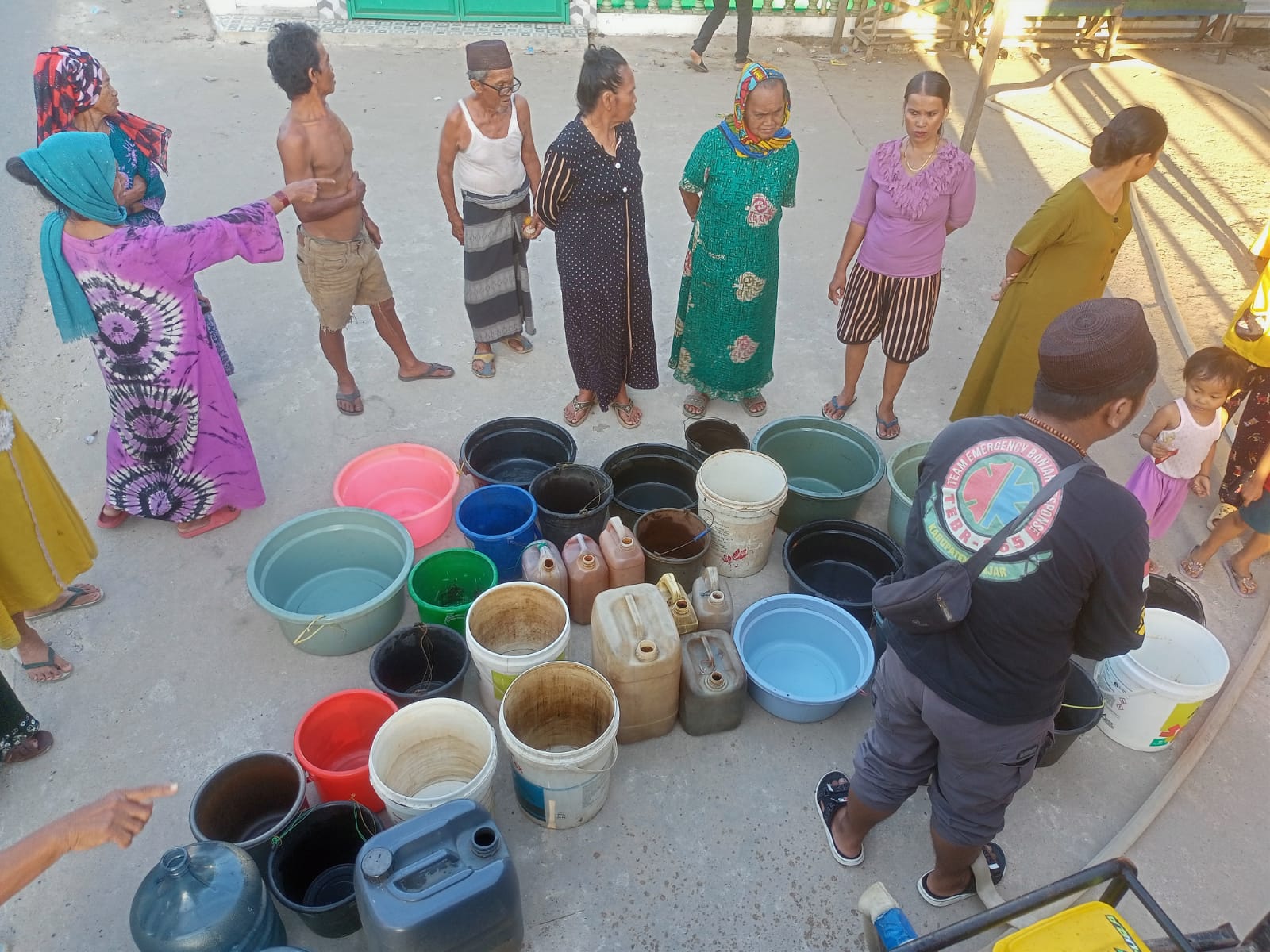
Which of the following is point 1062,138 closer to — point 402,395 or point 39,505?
point 402,395

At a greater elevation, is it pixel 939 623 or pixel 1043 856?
pixel 939 623

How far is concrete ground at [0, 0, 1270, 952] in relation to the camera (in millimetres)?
2604

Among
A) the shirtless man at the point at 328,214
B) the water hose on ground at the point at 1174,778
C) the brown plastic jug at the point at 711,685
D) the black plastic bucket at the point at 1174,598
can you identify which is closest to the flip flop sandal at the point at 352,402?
the shirtless man at the point at 328,214

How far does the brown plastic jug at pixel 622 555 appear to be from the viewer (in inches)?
124

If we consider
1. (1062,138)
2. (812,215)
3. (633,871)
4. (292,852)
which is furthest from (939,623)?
(1062,138)

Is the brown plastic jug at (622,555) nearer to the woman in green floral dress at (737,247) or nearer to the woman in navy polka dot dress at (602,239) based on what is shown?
the woman in navy polka dot dress at (602,239)

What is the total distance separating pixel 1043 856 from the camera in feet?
8.85

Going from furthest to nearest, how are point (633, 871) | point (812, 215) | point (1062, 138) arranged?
point (1062, 138) → point (812, 215) → point (633, 871)

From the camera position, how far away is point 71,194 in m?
2.75

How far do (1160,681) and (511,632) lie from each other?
231 centimetres

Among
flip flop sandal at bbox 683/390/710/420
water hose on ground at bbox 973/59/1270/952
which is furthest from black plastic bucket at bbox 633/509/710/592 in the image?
water hose on ground at bbox 973/59/1270/952

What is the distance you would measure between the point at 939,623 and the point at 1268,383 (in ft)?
8.44

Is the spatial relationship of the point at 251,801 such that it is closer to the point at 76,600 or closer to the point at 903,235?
the point at 76,600

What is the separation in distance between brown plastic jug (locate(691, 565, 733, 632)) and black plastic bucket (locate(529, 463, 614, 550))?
557mm
